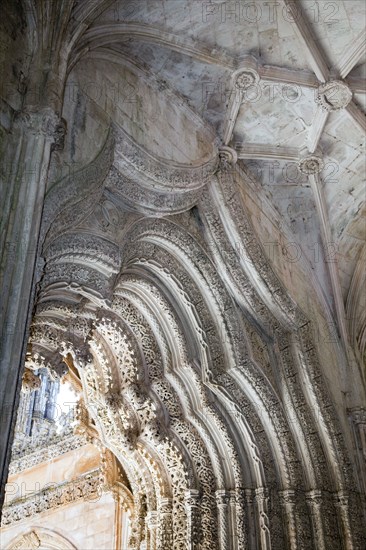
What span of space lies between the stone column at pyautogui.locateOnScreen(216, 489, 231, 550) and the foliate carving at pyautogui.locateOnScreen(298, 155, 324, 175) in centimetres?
405

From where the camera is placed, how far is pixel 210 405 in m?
7.03

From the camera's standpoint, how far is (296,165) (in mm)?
8195

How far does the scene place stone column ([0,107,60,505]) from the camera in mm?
3166

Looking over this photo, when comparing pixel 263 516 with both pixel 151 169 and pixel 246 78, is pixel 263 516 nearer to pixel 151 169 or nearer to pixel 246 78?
pixel 151 169

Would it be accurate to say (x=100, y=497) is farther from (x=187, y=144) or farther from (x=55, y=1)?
(x=55, y=1)

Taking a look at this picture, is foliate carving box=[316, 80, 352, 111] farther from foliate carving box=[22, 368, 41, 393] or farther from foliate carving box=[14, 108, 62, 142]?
foliate carving box=[22, 368, 41, 393]

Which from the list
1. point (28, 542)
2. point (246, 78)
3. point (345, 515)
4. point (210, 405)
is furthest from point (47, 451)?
point (246, 78)

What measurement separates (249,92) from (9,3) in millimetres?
3497

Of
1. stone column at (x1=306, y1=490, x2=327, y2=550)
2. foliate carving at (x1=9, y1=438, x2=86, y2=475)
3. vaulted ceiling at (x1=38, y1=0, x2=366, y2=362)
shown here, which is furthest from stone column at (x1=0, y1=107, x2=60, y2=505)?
foliate carving at (x1=9, y1=438, x2=86, y2=475)

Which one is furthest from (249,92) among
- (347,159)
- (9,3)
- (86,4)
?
(9,3)

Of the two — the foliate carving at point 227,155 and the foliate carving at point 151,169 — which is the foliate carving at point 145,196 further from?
the foliate carving at point 227,155

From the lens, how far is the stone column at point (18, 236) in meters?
3.17

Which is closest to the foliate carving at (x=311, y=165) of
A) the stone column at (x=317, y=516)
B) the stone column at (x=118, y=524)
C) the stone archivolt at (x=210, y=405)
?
the stone archivolt at (x=210, y=405)

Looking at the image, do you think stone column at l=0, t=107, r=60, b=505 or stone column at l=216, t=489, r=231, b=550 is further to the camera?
stone column at l=216, t=489, r=231, b=550
